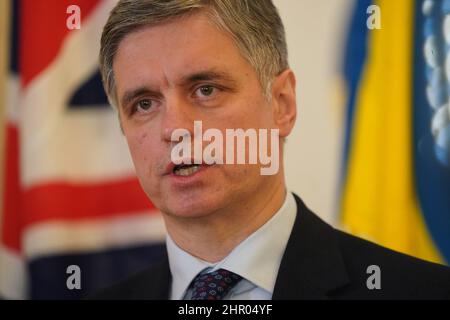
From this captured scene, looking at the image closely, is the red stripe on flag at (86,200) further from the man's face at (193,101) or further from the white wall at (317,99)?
the white wall at (317,99)

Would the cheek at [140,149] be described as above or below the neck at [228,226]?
above

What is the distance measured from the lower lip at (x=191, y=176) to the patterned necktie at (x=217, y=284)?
0.23m

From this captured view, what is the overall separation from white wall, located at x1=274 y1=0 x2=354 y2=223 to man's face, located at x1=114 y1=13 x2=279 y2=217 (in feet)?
0.62

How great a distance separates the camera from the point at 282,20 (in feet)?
5.41

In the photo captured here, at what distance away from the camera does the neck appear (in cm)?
152

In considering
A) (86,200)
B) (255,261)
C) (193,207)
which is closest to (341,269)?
(255,261)

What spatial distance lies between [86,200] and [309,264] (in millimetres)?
699

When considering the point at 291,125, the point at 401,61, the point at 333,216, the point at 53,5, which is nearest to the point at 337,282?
the point at 333,216

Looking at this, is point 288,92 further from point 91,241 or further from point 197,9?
point 91,241

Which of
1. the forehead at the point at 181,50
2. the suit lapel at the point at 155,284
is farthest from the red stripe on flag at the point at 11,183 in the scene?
the forehead at the point at 181,50

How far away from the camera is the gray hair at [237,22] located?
146cm

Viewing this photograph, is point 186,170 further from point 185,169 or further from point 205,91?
point 205,91

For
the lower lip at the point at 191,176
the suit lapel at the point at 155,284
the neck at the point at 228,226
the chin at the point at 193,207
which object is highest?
the lower lip at the point at 191,176

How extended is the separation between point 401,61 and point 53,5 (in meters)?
0.98
